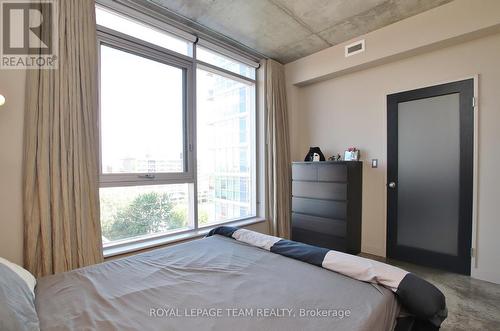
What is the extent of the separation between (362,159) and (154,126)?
2.61m

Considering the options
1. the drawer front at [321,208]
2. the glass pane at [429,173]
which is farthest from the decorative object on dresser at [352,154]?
the drawer front at [321,208]

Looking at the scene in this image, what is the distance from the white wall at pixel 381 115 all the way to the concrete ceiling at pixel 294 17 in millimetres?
296

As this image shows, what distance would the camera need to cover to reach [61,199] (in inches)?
72.1

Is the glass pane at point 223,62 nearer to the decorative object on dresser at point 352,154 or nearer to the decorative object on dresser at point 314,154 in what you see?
the decorative object on dresser at point 314,154

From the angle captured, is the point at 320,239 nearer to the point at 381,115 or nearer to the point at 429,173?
the point at 429,173

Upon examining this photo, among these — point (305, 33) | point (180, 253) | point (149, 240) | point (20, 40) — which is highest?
point (305, 33)

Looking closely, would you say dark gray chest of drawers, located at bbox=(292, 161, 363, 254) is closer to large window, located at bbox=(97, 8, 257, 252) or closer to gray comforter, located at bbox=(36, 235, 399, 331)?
large window, located at bbox=(97, 8, 257, 252)

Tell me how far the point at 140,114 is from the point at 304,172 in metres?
2.12

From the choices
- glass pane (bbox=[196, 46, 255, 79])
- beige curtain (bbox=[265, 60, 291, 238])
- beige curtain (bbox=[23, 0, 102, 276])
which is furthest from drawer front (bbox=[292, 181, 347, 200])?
beige curtain (bbox=[23, 0, 102, 276])

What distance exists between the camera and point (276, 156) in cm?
350

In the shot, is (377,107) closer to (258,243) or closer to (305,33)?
(305,33)

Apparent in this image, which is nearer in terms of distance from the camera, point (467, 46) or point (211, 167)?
point (467, 46)

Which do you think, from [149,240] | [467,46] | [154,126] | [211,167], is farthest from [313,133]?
[149,240]

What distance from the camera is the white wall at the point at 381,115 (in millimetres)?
2375
